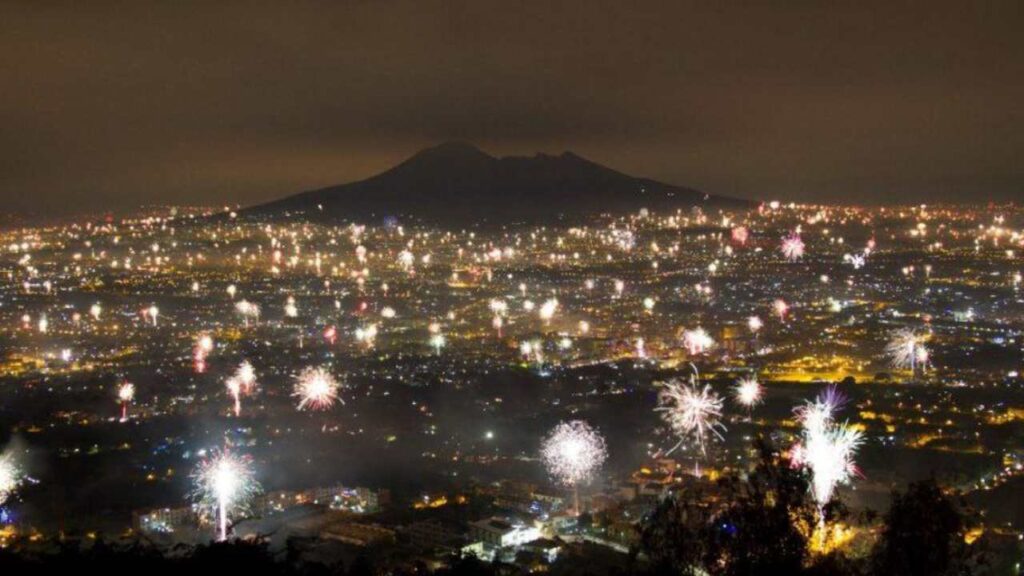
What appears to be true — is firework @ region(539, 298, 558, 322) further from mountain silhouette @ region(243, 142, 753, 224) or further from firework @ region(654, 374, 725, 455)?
mountain silhouette @ region(243, 142, 753, 224)

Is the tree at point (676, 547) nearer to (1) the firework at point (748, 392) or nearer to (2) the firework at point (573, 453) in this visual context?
(2) the firework at point (573, 453)

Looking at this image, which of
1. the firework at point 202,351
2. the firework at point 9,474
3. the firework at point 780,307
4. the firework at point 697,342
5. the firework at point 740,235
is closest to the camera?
the firework at point 9,474

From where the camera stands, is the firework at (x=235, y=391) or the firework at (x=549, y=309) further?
the firework at (x=549, y=309)

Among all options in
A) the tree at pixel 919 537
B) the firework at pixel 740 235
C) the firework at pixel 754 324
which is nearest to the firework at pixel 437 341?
the firework at pixel 754 324

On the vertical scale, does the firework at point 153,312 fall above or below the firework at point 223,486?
above

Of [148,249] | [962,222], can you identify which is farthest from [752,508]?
[962,222]

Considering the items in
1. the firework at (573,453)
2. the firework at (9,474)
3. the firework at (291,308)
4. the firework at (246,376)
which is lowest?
the firework at (573,453)
